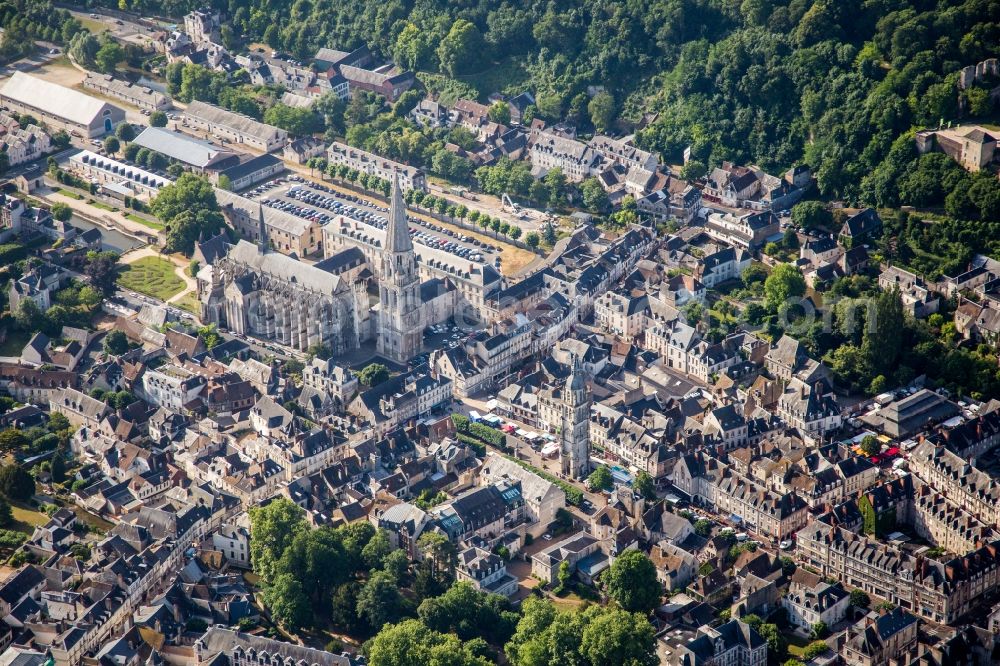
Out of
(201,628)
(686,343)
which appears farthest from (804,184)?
(201,628)

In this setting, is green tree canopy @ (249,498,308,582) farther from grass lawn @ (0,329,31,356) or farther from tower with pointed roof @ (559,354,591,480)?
grass lawn @ (0,329,31,356)

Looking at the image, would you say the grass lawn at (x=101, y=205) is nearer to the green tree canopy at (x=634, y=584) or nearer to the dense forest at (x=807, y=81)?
the dense forest at (x=807, y=81)

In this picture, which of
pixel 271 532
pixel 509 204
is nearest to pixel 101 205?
pixel 509 204

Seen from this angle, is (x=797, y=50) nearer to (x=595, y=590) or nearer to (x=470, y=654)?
(x=595, y=590)

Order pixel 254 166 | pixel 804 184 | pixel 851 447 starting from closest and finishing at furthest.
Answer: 1. pixel 851 447
2. pixel 804 184
3. pixel 254 166

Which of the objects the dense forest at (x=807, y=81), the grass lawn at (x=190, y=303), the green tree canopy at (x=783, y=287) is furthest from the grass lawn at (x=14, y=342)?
the green tree canopy at (x=783, y=287)

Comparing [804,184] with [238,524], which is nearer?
[238,524]

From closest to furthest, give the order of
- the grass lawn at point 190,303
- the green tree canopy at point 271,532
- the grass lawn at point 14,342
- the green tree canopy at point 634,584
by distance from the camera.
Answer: the green tree canopy at point 634,584, the green tree canopy at point 271,532, the grass lawn at point 14,342, the grass lawn at point 190,303
